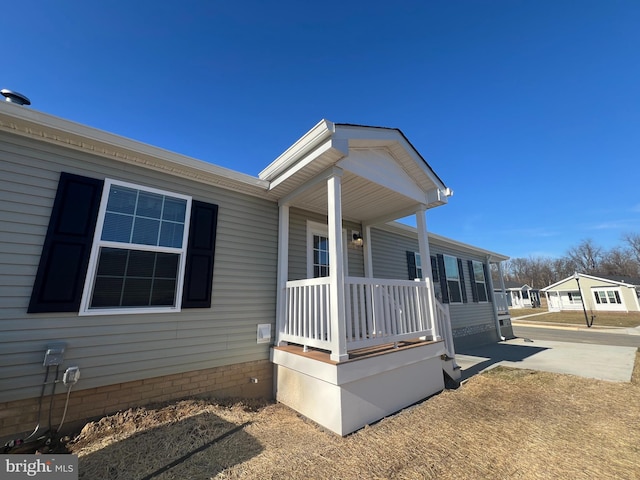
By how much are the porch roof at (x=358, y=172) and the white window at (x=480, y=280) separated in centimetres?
670

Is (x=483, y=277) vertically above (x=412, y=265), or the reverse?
(x=412, y=265)

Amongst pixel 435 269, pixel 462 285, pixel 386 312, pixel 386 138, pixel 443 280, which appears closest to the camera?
pixel 386 312

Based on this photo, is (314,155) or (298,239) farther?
(298,239)

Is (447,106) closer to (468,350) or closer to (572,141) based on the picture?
(468,350)

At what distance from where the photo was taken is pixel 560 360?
259 inches

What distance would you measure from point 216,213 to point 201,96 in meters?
3.44

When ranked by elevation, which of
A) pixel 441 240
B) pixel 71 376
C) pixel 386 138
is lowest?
pixel 71 376

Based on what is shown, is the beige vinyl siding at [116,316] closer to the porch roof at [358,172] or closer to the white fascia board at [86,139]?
the white fascia board at [86,139]

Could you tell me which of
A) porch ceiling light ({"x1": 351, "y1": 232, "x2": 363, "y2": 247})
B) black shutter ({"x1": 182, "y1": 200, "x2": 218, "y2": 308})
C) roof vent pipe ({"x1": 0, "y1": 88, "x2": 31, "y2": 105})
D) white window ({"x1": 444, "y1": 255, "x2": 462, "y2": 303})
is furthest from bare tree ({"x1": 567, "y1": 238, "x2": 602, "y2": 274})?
roof vent pipe ({"x1": 0, "y1": 88, "x2": 31, "y2": 105})

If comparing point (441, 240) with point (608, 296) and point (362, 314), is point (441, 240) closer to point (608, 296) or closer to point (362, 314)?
point (362, 314)

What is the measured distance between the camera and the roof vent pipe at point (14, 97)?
2.81 m

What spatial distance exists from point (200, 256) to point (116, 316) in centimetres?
121

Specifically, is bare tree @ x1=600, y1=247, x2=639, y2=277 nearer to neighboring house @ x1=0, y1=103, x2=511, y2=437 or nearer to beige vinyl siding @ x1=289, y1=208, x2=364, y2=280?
neighboring house @ x1=0, y1=103, x2=511, y2=437

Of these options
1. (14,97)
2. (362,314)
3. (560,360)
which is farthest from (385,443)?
(560,360)
